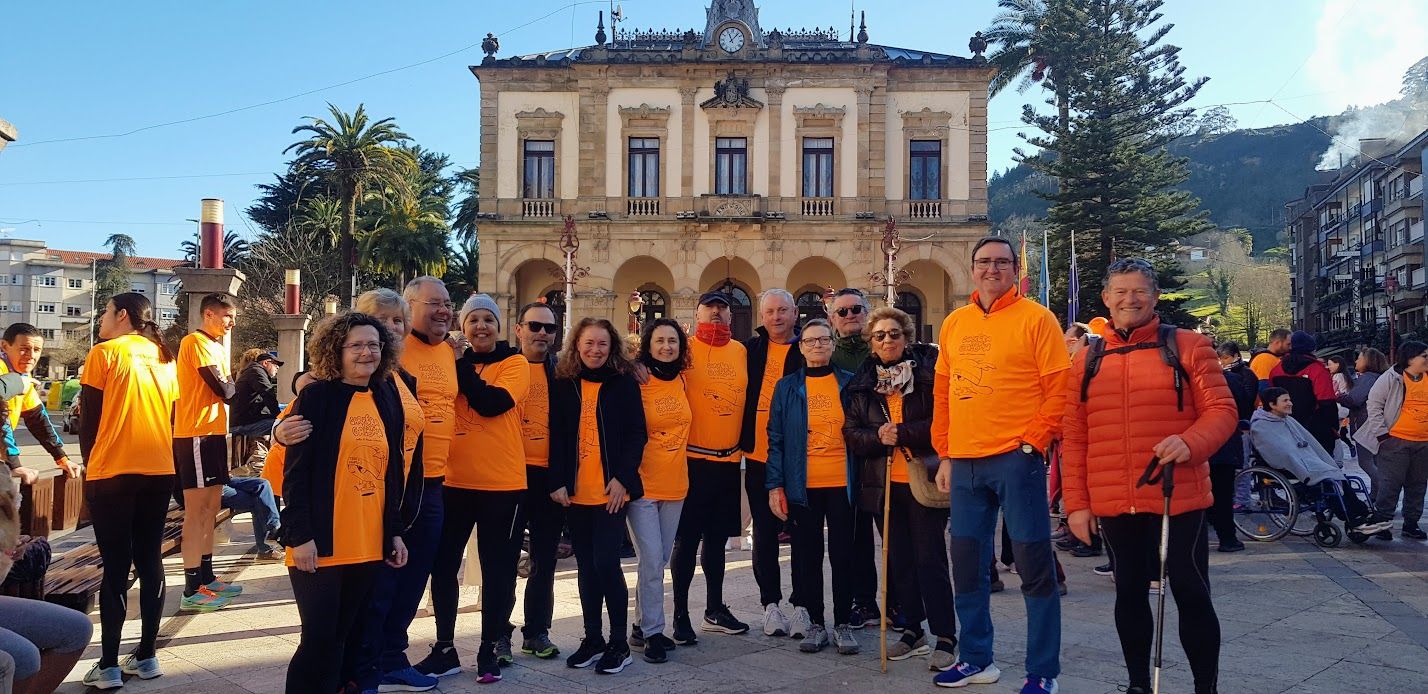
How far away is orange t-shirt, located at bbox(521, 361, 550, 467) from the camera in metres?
5.30

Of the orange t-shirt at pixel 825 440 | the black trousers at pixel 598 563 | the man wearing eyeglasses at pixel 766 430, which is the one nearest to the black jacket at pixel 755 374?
the man wearing eyeglasses at pixel 766 430

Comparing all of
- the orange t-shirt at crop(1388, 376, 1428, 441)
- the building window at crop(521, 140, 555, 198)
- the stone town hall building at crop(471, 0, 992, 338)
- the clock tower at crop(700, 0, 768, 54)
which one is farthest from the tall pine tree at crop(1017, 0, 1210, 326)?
the orange t-shirt at crop(1388, 376, 1428, 441)

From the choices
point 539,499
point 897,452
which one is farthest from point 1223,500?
point 539,499

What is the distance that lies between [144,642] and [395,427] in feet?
6.28

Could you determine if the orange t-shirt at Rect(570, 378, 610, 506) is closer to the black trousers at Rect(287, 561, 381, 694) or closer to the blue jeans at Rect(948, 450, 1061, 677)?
the black trousers at Rect(287, 561, 381, 694)

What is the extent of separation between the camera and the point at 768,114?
102 feet

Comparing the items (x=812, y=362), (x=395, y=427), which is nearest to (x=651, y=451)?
(x=812, y=362)

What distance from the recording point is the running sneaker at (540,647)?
207 inches

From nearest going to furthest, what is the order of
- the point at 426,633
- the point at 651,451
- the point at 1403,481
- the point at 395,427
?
the point at 395,427 < the point at 651,451 < the point at 426,633 < the point at 1403,481

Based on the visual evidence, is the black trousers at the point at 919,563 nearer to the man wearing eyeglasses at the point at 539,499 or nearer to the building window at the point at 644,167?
the man wearing eyeglasses at the point at 539,499

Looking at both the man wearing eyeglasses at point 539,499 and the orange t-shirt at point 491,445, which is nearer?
the orange t-shirt at point 491,445

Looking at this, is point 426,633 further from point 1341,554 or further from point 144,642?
point 1341,554

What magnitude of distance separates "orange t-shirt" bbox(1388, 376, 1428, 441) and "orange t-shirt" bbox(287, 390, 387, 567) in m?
8.98

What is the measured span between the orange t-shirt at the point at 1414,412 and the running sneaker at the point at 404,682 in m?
8.66
